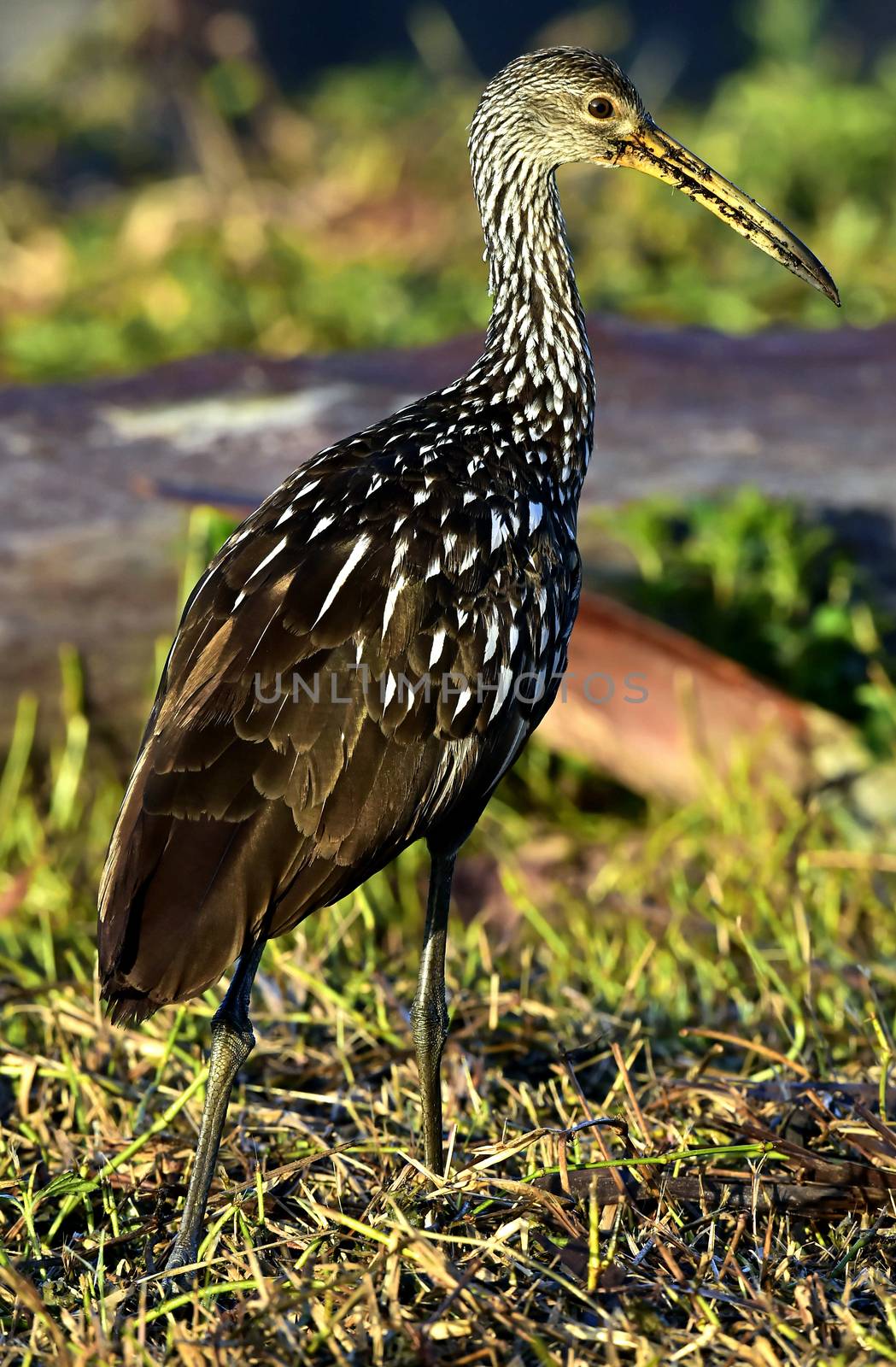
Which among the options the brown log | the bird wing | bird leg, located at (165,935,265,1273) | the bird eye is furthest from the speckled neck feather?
bird leg, located at (165,935,265,1273)

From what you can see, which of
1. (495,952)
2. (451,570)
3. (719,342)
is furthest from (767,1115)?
(719,342)

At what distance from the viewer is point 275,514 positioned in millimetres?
3480

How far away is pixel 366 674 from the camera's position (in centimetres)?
317

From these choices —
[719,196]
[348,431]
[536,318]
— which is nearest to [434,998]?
[536,318]

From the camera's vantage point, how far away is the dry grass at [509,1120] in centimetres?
270

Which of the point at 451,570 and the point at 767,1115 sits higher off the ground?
the point at 451,570

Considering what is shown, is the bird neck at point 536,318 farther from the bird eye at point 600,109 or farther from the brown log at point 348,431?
the brown log at point 348,431

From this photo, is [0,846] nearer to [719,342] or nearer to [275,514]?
[275,514]

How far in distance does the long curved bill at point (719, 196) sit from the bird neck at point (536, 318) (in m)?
0.23

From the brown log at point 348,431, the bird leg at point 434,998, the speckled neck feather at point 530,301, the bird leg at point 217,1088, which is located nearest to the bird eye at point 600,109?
the speckled neck feather at point 530,301

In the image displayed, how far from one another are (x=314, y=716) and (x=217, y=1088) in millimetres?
753

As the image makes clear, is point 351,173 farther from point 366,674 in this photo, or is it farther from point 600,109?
point 366,674

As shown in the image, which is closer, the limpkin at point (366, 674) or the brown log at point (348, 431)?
the limpkin at point (366, 674)

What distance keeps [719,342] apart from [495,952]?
286 centimetres
